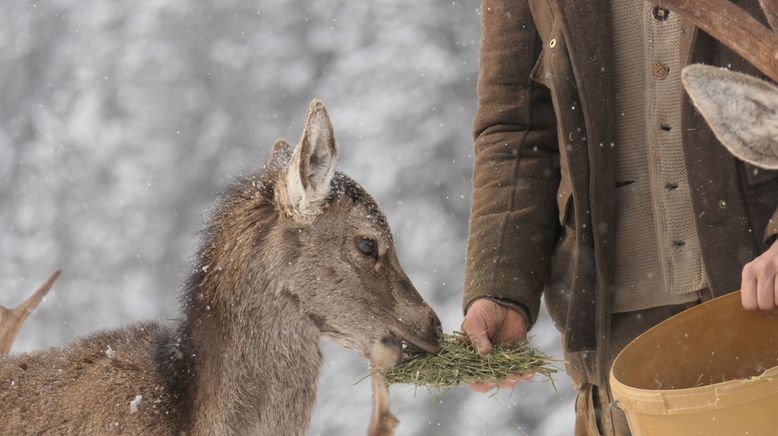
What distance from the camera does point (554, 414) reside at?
6.45m

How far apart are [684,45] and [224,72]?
5351 millimetres

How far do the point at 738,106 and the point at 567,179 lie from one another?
99 cm

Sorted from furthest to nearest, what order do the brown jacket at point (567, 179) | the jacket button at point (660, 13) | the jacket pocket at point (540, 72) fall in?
the jacket pocket at point (540, 72)
the jacket button at point (660, 13)
the brown jacket at point (567, 179)

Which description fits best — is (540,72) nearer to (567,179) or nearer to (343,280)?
(567,179)

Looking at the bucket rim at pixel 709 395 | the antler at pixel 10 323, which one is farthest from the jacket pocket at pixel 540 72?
the antler at pixel 10 323

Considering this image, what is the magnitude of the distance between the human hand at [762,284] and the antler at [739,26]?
0.41 metres

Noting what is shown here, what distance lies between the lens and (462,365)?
3.07m

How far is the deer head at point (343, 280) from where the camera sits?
3184 mm

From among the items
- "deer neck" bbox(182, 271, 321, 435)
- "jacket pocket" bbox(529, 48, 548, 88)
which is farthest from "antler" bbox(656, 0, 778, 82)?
"deer neck" bbox(182, 271, 321, 435)

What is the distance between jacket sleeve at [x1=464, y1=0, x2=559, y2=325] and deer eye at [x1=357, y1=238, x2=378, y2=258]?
320 mm

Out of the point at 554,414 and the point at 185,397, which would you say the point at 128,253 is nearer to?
the point at 554,414

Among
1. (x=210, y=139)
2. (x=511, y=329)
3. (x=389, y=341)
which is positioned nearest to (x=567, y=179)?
(x=511, y=329)

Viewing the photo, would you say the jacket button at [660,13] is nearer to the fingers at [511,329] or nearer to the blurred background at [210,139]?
the fingers at [511,329]

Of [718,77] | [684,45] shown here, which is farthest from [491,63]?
[718,77]
